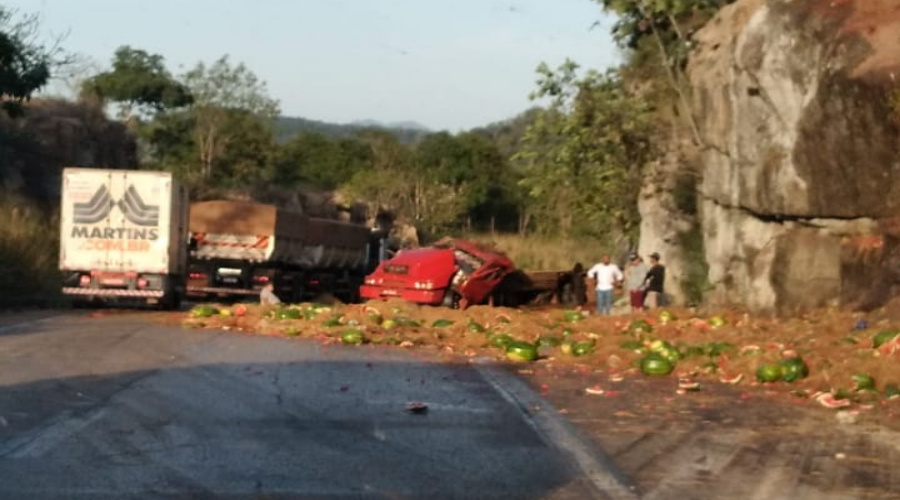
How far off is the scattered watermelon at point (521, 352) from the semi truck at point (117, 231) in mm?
13359

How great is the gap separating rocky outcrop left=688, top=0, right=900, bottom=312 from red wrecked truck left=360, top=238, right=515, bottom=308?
22.7ft

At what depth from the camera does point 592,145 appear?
125 feet

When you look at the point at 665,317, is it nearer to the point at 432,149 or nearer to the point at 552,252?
the point at 552,252

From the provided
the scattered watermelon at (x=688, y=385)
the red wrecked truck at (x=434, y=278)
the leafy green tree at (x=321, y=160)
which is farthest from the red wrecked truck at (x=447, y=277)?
the leafy green tree at (x=321, y=160)

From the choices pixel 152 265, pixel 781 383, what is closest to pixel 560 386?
pixel 781 383

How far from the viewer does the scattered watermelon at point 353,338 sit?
22766mm

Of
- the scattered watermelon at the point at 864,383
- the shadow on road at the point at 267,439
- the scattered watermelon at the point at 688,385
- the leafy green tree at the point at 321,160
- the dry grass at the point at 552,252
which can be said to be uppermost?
the leafy green tree at the point at 321,160

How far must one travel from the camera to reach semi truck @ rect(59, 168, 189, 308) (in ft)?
105

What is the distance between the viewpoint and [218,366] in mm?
18344

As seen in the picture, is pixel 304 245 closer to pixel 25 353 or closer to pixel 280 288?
pixel 280 288

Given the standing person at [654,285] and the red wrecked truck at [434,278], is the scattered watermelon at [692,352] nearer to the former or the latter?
the standing person at [654,285]

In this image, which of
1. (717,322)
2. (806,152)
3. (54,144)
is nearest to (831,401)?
(717,322)

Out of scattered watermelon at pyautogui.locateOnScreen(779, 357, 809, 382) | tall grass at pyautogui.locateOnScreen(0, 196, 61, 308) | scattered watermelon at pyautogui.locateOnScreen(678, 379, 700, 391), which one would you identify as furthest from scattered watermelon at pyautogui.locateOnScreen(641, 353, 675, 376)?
tall grass at pyautogui.locateOnScreen(0, 196, 61, 308)

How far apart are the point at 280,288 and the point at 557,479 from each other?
97.0 ft
